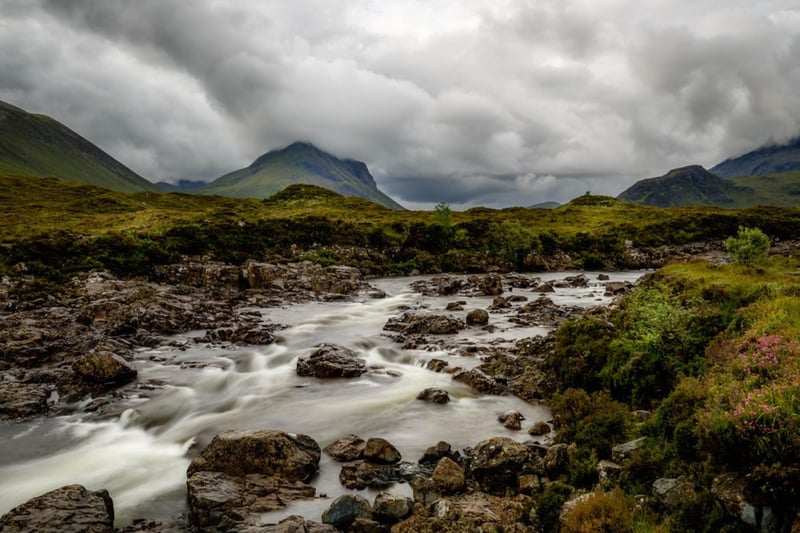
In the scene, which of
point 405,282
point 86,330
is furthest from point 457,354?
point 405,282

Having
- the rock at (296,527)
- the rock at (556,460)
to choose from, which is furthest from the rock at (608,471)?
the rock at (296,527)

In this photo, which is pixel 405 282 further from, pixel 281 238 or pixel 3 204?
pixel 3 204

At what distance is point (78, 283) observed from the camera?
123 ft

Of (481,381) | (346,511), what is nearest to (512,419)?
(481,381)

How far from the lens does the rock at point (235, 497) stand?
8984mm

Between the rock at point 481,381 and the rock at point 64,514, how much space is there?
1205 cm

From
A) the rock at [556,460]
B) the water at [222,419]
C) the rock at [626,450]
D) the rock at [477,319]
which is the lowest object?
the water at [222,419]

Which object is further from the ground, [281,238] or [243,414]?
[281,238]

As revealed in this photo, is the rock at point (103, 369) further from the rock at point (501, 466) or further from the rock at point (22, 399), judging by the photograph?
the rock at point (501, 466)

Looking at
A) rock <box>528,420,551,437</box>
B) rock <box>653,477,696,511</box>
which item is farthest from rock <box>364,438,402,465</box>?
rock <box>653,477,696,511</box>

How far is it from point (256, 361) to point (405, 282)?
105ft

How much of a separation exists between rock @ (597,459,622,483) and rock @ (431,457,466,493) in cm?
299

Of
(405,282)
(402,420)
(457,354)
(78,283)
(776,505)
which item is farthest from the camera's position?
(405,282)

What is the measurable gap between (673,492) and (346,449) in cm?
812
